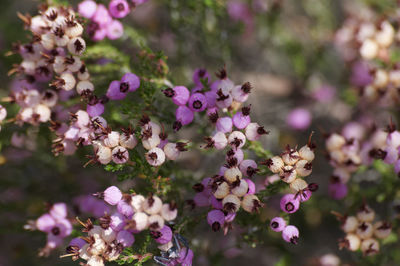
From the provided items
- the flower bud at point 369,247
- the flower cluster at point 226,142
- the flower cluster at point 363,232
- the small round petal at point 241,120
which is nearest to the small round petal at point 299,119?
the flower cluster at point 363,232

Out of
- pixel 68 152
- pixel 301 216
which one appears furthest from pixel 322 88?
pixel 68 152

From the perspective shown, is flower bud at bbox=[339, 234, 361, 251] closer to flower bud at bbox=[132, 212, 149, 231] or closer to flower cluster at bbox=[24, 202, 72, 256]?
flower bud at bbox=[132, 212, 149, 231]

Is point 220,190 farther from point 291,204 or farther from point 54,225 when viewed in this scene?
point 54,225

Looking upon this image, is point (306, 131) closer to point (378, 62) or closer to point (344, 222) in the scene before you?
point (378, 62)

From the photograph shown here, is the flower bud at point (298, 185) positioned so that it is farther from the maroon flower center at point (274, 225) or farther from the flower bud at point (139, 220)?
the flower bud at point (139, 220)

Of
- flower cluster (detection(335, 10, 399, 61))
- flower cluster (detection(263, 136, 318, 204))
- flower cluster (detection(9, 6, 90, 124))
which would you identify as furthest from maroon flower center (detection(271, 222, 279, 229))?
flower cluster (detection(335, 10, 399, 61))

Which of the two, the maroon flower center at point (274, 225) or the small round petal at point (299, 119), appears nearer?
the maroon flower center at point (274, 225)

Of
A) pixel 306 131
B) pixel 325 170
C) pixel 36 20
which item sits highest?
pixel 306 131

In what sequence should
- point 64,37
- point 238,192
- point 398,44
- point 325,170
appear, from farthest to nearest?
point 325,170, point 398,44, point 64,37, point 238,192
